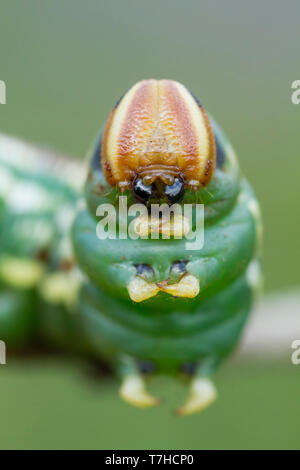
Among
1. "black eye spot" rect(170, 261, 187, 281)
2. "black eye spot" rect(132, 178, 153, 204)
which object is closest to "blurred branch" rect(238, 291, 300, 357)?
"black eye spot" rect(170, 261, 187, 281)

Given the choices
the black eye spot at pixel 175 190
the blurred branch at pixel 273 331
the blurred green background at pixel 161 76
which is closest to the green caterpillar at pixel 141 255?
the black eye spot at pixel 175 190

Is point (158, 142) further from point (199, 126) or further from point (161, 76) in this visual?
point (161, 76)

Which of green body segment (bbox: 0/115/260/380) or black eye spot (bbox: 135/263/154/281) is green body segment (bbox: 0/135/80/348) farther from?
black eye spot (bbox: 135/263/154/281)

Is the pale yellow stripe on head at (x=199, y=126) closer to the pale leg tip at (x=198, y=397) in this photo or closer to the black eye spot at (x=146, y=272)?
the black eye spot at (x=146, y=272)

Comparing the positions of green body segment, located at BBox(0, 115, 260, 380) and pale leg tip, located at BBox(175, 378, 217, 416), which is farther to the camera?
pale leg tip, located at BBox(175, 378, 217, 416)

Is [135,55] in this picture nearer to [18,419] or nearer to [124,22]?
[124,22]
